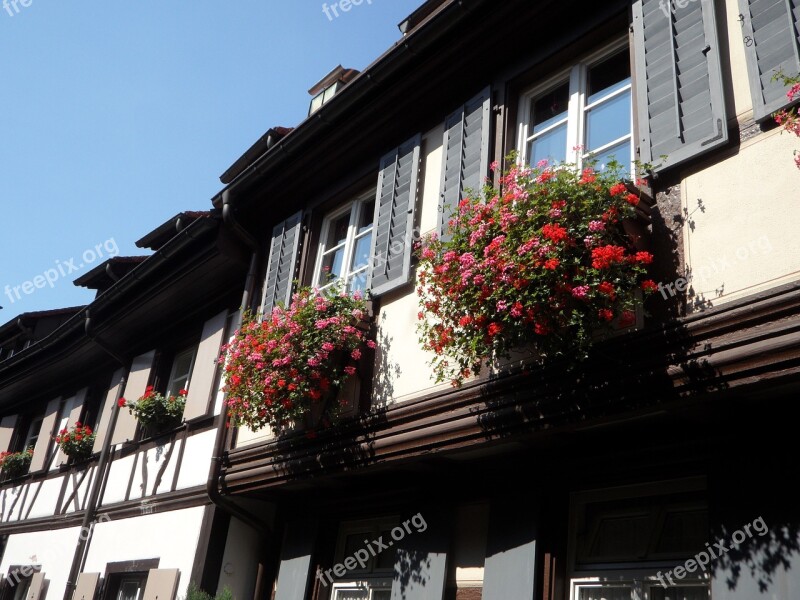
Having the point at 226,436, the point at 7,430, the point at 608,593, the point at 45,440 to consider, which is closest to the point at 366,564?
the point at 226,436

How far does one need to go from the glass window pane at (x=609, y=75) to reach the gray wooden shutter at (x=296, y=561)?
4.61 metres

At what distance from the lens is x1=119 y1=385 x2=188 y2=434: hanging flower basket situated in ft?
33.7

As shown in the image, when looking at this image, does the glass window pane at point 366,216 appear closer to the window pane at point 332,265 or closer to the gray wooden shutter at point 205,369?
the window pane at point 332,265

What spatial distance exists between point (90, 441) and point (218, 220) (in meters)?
4.66

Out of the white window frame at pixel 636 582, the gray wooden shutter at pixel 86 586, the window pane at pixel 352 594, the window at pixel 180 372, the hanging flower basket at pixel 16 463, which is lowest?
the white window frame at pixel 636 582

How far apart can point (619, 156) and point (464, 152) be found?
5.37ft

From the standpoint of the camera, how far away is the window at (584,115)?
604cm

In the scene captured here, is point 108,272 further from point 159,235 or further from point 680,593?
point 680,593

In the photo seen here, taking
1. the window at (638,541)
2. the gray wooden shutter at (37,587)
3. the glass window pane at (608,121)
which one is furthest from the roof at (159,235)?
the window at (638,541)

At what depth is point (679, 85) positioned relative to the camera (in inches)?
212

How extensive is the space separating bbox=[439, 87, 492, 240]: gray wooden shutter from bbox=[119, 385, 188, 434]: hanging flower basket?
498 cm

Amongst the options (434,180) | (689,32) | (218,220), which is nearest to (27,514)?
(218,220)

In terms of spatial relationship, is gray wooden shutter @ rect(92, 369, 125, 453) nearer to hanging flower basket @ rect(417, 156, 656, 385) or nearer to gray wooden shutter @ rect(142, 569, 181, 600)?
gray wooden shutter @ rect(142, 569, 181, 600)

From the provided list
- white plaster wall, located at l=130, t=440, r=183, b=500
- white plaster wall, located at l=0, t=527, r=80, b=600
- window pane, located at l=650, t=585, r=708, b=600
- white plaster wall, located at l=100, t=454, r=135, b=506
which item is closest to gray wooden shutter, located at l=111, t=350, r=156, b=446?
white plaster wall, located at l=100, t=454, r=135, b=506
